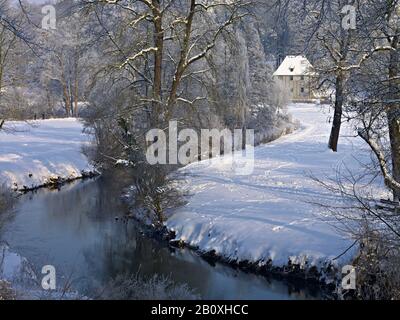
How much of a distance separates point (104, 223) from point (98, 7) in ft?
21.5

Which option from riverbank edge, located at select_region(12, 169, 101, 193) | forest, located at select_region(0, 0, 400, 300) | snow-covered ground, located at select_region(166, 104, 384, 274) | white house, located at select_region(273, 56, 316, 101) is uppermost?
white house, located at select_region(273, 56, 316, 101)

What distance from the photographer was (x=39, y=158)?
2362cm

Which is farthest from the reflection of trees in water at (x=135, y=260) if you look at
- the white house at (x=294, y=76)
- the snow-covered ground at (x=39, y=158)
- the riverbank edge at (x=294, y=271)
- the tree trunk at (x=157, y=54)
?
the white house at (x=294, y=76)

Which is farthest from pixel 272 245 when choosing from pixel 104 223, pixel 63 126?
pixel 63 126

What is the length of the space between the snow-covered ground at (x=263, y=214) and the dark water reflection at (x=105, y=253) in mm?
742

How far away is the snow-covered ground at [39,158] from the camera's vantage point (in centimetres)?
2112

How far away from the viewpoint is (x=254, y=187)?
1670cm

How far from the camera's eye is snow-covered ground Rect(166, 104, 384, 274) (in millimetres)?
11484

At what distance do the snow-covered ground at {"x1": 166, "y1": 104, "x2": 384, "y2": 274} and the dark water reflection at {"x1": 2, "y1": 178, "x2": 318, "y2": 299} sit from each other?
742 mm

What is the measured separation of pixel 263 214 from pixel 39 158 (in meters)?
14.1

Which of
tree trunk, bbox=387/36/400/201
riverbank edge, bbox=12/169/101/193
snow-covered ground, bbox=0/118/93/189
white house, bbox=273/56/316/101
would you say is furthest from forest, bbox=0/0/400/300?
white house, bbox=273/56/316/101

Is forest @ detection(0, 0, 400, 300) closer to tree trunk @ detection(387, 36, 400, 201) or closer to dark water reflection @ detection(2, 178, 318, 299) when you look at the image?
tree trunk @ detection(387, 36, 400, 201)

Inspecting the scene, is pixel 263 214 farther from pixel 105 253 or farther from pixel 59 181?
pixel 59 181

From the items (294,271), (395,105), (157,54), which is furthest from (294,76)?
(395,105)
